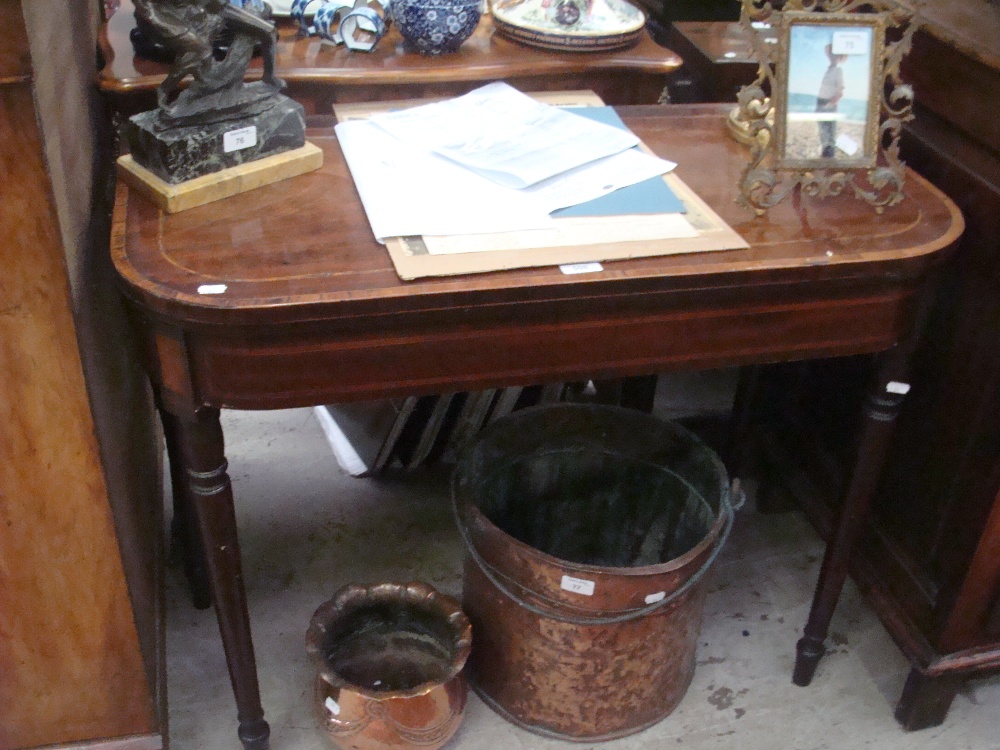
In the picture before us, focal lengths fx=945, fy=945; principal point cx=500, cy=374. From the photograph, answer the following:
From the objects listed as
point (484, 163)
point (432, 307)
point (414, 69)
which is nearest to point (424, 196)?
point (484, 163)

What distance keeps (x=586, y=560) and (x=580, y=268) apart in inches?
29.8

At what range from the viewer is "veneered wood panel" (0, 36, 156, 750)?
0.88 meters

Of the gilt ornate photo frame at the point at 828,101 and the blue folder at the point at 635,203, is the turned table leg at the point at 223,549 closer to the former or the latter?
the blue folder at the point at 635,203

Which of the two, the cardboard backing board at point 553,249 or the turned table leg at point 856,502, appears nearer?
the cardboard backing board at point 553,249

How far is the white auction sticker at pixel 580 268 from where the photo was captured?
3.13 ft

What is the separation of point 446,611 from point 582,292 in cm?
61

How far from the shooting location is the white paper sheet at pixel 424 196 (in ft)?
3.33

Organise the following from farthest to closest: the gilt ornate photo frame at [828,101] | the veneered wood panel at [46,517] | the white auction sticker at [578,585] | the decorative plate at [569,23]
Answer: the decorative plate at [569,23]
the white auction sticker at [578,585]
the gilt ornate photo frame at [828,101]
the veneered wood panel at [46,517]

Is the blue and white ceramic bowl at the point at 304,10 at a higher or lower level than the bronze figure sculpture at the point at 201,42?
lower

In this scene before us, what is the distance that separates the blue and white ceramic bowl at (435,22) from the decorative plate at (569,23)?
9 cm

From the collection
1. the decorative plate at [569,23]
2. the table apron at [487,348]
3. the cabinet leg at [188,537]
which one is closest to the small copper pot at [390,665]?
the cabinet leg at [188,537]

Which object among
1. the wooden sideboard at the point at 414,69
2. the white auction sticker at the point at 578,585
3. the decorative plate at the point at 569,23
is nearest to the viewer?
the white auction sticker at the point at 578,585

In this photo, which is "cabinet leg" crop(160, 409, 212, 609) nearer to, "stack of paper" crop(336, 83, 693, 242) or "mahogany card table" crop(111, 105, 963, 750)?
"mahogany card table" crop(111, 105, 963, 750)

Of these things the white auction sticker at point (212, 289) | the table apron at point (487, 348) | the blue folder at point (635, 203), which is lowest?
the table apron at point (487, 348)
